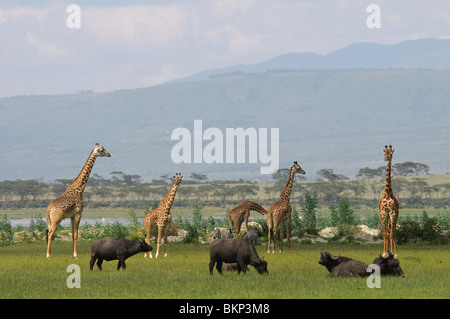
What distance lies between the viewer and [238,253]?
22.2m

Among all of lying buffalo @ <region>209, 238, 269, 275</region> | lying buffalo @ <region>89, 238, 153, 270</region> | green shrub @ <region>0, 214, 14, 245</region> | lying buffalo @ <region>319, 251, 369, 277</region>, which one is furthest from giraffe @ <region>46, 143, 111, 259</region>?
green shrub @ <region>0, 214, 14, 245</region>

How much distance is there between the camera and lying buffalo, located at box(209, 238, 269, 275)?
72.7ft

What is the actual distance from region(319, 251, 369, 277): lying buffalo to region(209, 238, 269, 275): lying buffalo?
161cm

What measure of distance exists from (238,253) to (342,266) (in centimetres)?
277

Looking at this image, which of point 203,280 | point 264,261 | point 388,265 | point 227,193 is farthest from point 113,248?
point 227,193

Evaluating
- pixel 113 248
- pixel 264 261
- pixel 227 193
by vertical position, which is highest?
pixel 113 248

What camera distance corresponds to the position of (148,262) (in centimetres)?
2817

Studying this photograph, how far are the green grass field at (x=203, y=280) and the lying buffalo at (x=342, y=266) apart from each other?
→ 13.7 inches
